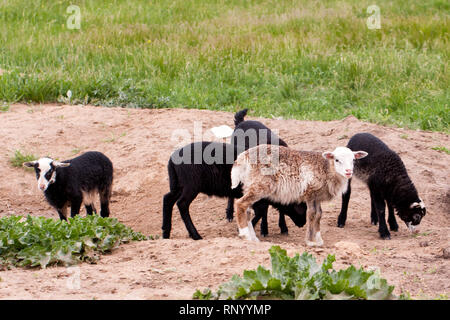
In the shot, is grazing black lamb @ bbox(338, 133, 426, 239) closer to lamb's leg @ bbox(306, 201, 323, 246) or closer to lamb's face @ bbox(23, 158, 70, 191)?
lamb's leg @ bbox(306, 201, 323, 246)

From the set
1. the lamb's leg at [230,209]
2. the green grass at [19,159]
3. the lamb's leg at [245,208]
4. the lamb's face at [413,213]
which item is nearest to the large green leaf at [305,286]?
the lamb's leg at [245,208]

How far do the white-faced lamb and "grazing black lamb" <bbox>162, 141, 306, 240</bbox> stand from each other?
373mm

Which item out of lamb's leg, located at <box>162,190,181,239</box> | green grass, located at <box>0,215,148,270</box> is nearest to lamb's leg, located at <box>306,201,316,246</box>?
lamb's leg, located at <box>162,190,181,239</box>

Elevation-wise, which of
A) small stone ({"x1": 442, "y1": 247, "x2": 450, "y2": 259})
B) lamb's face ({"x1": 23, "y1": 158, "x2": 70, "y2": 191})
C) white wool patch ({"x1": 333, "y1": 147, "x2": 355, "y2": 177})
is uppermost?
white wool patch ({"x1": 333, "y1": 147, "x2": 355, "y2": 177})

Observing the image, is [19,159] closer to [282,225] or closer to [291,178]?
[282,225]

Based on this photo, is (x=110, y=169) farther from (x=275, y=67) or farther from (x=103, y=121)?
(x=275, y=67)

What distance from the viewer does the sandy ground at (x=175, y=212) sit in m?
5.72

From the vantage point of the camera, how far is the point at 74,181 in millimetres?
8906

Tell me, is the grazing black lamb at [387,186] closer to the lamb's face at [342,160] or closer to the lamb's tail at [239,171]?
the lamb's face at [342,160]

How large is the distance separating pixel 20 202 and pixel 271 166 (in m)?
4.50

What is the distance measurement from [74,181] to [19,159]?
2355mm

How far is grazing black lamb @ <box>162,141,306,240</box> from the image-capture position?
816 centimetres

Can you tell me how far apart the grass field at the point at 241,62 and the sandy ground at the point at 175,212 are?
991 millimetres

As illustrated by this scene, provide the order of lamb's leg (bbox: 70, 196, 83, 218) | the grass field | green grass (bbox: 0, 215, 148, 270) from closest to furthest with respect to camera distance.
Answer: green grass (bbox: 0, 215, 148, 270)
lamb's leg (bbox: 70, 196, 83, 218)
the grass field
